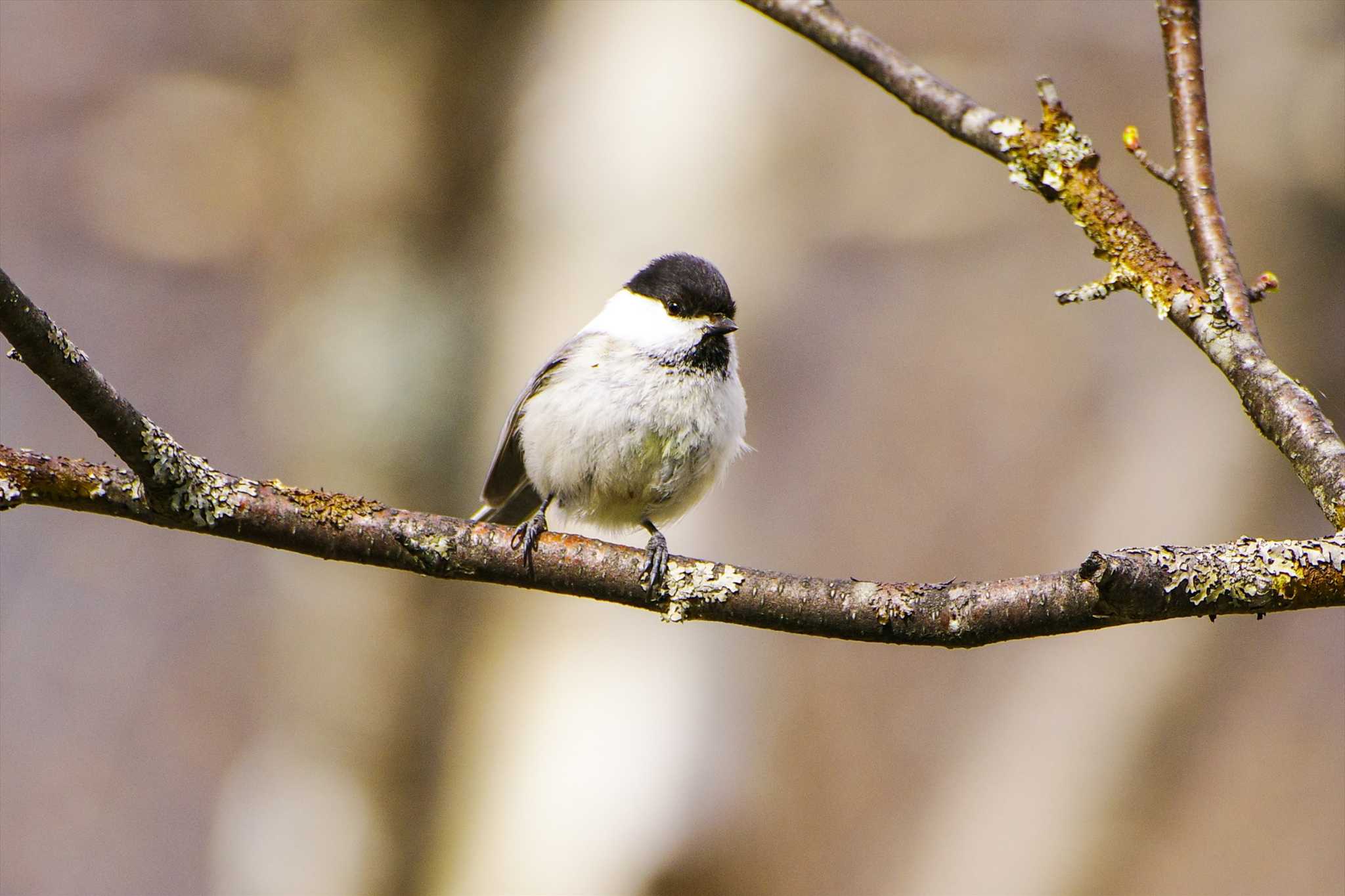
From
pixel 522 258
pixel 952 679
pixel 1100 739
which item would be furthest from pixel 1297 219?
pixel 522 258

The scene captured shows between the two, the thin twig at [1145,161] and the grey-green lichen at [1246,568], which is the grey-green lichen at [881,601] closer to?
the grey-green lichen at [1246,568]

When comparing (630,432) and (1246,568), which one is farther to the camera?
(630,432)

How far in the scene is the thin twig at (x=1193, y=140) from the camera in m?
1.64

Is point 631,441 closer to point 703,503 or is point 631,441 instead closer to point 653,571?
point 653,571

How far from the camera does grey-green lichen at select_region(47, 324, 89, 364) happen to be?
114cm

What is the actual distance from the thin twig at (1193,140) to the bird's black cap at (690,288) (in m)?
1.12

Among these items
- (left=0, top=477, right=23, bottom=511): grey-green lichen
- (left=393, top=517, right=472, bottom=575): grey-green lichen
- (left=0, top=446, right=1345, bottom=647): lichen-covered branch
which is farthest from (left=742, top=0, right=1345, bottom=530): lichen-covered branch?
(left=0, top=477, right=23, bottom=511): grey-green lichen

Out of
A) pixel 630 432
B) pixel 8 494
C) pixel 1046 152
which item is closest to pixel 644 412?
pixel 630 432

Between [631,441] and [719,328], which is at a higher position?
[719,328]

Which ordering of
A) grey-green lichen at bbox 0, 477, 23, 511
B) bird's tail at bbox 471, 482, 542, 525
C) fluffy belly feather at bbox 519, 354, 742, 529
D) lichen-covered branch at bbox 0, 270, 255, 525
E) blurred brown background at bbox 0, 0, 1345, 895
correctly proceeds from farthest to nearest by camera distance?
blurred brown background at bbox 0, 0, 1345, 895 < bird's tail at bbox 471, 482, 542, 525 < fluffy belly feather at bbox 519, 354, 742, 529 < grey-green lichen at bbox 0, 477, 23, 511 < lichen-covered branch at bbox 0, 270, 255, 525

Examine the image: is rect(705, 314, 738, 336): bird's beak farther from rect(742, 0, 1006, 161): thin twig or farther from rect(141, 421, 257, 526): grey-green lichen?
rect(141, 421, 257, 526): grey-green lichen

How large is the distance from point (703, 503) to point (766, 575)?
216cm

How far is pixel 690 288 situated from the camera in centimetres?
261

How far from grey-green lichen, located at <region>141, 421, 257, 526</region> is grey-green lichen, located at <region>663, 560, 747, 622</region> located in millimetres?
580
